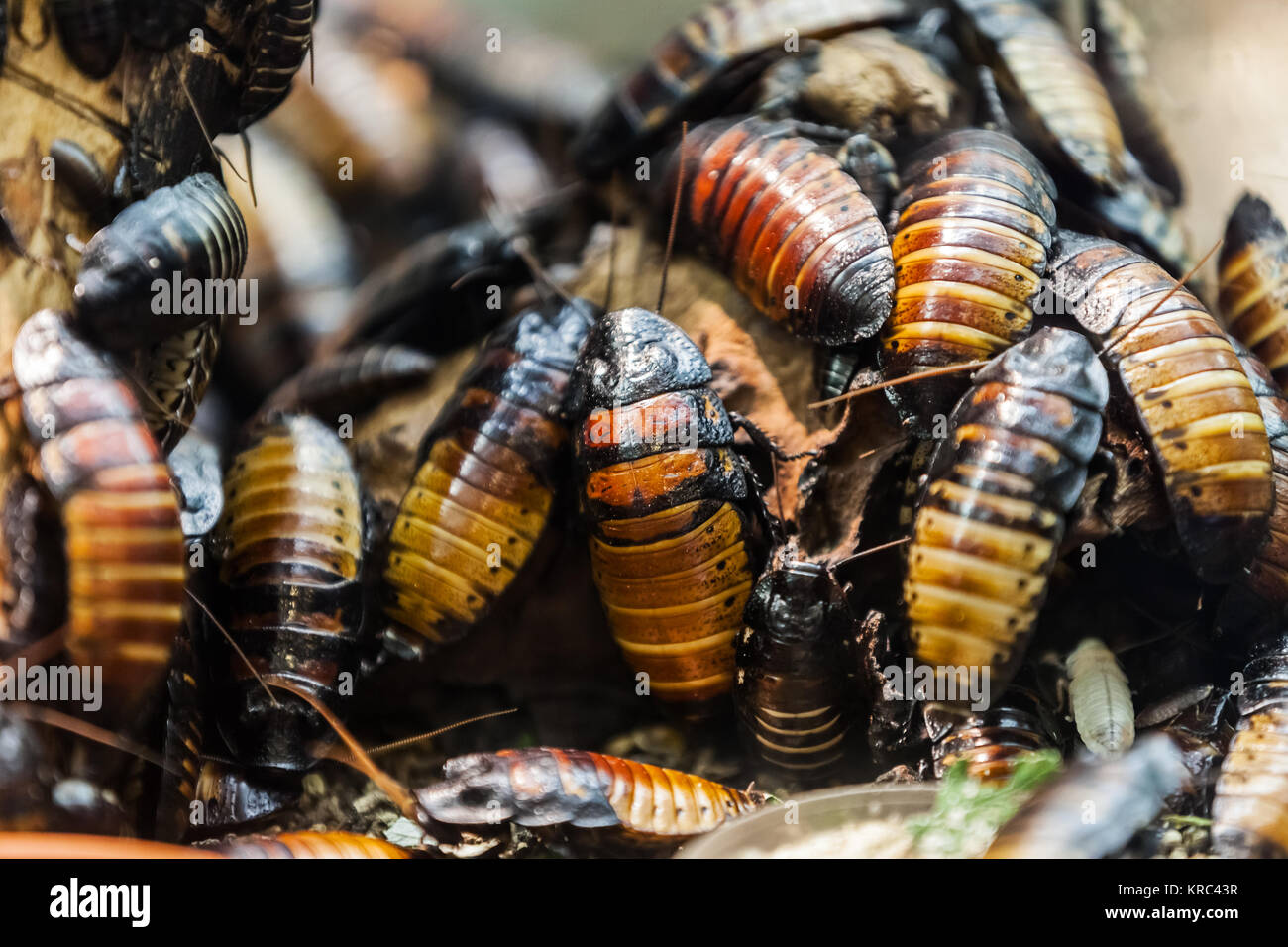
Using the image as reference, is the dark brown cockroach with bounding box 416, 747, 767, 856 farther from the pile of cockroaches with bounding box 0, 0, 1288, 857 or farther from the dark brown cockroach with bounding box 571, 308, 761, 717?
the dark brown cockroach with bounding box 571, 308, 761, 717

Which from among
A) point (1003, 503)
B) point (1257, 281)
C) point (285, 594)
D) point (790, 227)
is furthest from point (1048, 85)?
point (285, 594)

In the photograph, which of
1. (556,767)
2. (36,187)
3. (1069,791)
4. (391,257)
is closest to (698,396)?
(556,767)

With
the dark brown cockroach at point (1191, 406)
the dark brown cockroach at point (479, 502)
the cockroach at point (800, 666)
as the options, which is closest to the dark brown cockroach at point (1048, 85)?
the dark brown cockroach at point (1191, 406)

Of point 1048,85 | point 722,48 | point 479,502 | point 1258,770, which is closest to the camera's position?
point 1258,770

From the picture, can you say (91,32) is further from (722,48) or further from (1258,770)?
(1258,770)

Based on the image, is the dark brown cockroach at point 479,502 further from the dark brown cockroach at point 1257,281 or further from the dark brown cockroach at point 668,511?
the dark brown cockroach at point 1257,281

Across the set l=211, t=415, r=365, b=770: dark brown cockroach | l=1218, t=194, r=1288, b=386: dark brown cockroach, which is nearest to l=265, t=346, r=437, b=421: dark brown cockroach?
l=211, t=415, r=365, b=770: dark brown cockroach
